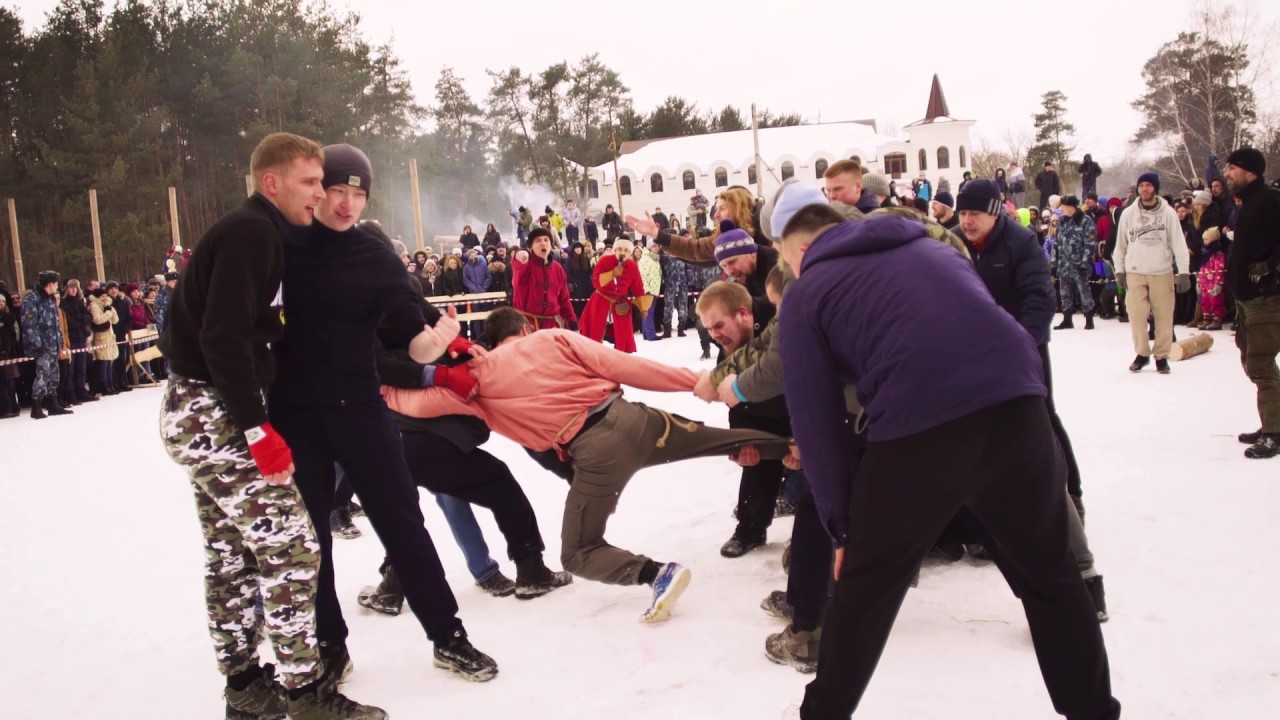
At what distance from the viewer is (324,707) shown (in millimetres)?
3057

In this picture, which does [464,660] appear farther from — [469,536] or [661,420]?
[661,420]

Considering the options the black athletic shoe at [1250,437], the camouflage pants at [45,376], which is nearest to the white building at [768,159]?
the camouflage pants at [45,376]

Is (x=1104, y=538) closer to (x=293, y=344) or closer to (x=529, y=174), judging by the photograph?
(x=293, y=344)

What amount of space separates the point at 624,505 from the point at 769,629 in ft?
6.58

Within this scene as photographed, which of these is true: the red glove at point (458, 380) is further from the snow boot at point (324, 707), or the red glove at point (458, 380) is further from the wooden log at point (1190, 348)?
the wooden log at point (1190, 348)

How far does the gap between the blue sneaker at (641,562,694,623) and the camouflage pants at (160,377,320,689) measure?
4.12 feet

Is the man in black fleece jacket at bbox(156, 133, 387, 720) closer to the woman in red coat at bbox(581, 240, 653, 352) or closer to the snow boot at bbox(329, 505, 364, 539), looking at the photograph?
the snow boot at bbox(329, 505, 364, 539)

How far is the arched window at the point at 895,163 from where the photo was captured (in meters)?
54.6

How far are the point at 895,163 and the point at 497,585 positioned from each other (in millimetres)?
54479

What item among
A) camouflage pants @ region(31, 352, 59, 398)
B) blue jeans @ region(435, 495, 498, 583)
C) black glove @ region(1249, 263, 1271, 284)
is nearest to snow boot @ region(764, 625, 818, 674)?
blue jeans @ region(435, 495, 498, 583)

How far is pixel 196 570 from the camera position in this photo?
194 inches

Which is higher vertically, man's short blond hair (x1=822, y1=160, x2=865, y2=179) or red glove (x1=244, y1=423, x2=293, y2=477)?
man's short blond hair (x1=822, y1=160, x2=865, y2=179)

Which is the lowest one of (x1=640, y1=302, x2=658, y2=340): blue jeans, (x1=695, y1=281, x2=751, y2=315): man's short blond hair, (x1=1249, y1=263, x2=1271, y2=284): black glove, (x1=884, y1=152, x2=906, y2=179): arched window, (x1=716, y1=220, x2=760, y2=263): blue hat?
(x1=640, y1=302, x2=658, y2=340): blue jeans

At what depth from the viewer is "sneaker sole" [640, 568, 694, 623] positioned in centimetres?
364
